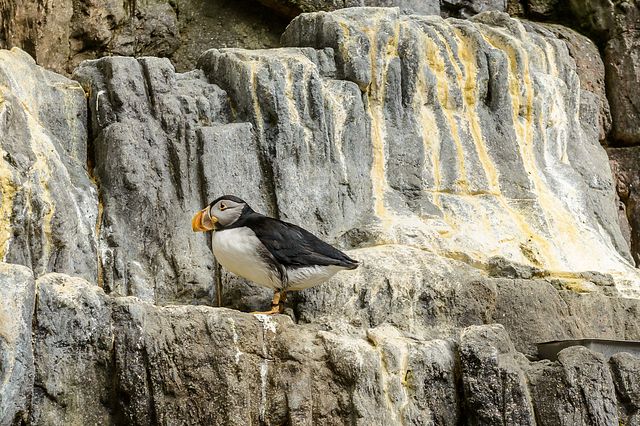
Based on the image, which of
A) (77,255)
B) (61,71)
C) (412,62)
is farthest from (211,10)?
(77,255)

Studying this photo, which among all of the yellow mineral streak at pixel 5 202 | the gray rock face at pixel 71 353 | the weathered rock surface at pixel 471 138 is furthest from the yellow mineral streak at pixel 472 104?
the gray rock face at pixel 71 353

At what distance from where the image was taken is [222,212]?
21.4ft

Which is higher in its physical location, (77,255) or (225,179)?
(225,179)

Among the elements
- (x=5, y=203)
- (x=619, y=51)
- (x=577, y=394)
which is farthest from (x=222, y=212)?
(x=619, y=51)

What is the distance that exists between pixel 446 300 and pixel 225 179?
5.14 feet

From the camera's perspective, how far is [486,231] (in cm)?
762

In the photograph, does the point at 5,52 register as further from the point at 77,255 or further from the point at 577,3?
the point at 577,3

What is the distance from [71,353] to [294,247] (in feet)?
5.15

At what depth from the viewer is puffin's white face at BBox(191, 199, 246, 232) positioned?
6.52 meters

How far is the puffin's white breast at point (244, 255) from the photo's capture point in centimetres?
637

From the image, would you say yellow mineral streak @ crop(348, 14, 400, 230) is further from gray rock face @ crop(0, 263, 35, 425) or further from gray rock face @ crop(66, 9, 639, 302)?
gray rock face @ crop(0, 263, 35, 425)

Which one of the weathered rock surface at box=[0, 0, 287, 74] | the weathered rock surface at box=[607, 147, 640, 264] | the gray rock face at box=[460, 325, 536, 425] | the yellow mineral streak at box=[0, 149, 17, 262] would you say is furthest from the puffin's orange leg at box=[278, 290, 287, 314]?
the weathered rock surface at box=[607, 147, 640, 264]

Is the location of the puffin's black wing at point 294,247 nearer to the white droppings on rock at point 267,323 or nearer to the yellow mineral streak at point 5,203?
the white droppings on rock at point 267,323

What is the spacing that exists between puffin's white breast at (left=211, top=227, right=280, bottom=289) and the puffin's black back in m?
0.05
